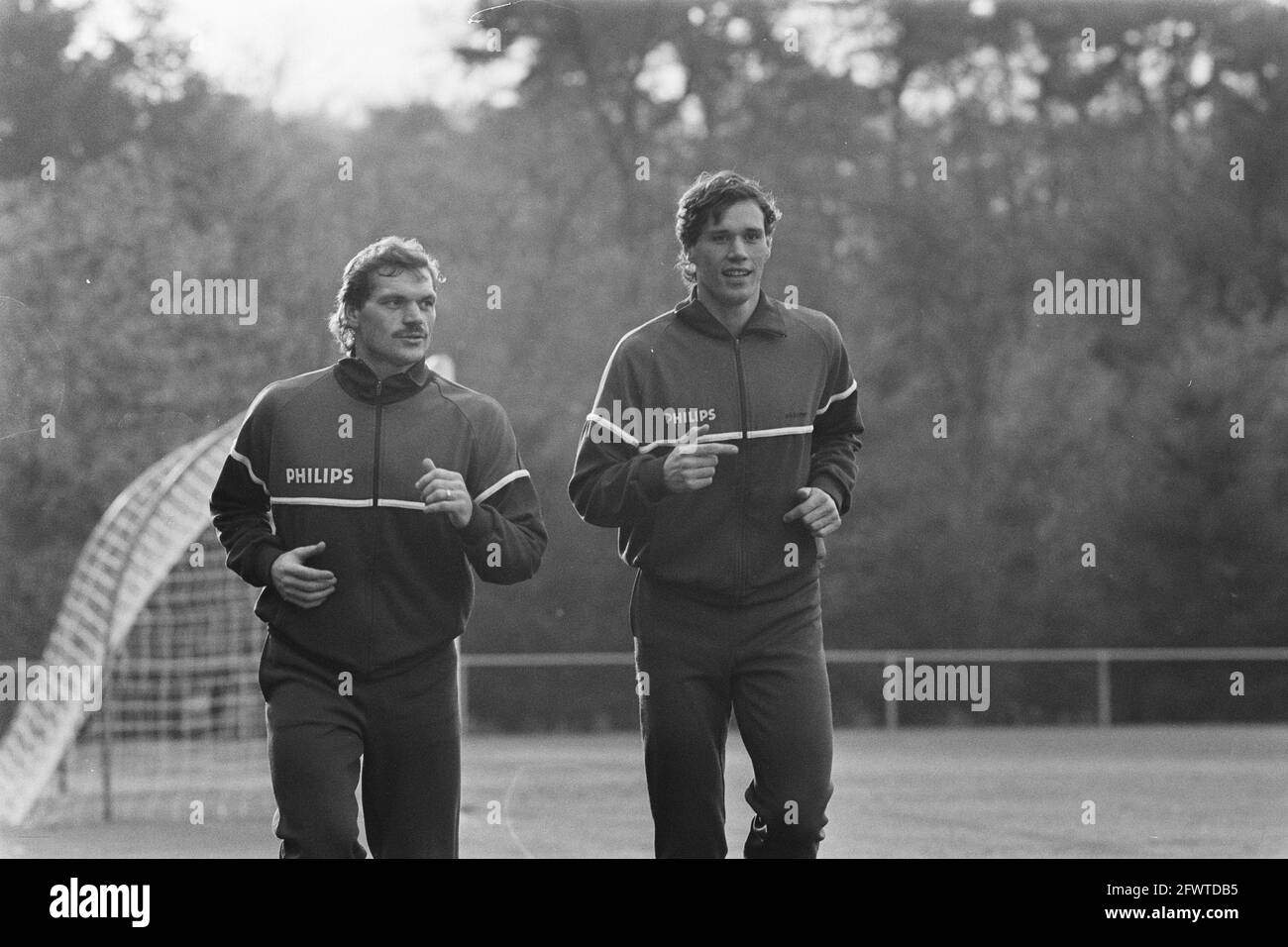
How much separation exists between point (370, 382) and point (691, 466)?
2.42ft

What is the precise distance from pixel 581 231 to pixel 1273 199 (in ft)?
18.3

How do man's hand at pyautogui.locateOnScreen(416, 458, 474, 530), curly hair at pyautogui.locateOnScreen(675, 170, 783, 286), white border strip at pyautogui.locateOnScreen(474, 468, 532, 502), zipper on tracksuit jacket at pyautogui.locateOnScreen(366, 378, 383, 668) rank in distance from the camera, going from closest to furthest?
man's hand at pyautogui.locateOnScreen(416, 458, 474, 530) < zipper on tracksuit jacket at pyautogui.locateOnScreen(366, 378, 383, 668) < white border strip at pyautogui.locateOnScreen(474, 468, 532, 502) < curly hair at pyautogui.locateOnScreen(675, 170, 783, 286)

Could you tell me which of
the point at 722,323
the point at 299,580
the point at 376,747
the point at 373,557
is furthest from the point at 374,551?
the point at 722,323

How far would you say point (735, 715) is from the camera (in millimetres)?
4121

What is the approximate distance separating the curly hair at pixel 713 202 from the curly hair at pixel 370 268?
567 millimetres

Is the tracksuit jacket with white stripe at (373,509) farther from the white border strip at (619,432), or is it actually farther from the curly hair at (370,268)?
the white border strip at (619,432)

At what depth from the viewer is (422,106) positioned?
51.4ft

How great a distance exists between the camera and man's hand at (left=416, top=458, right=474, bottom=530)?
3922 millimetres

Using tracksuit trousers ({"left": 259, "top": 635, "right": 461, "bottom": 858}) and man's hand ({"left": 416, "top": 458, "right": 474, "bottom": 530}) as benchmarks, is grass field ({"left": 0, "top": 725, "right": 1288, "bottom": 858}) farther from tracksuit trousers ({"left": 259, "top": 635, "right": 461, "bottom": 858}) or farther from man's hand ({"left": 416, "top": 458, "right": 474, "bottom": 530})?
man's hand ({"left": 416, "top": 458, "right": 474, "bottom": 530})

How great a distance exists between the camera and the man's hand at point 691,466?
4.05m

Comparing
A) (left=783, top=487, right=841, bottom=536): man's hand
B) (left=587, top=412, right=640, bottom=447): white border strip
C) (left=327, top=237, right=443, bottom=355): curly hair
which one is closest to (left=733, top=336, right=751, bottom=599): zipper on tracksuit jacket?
(left=783, top=487, right=841, bottom=536): man's hand
